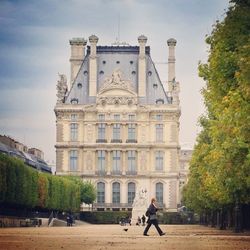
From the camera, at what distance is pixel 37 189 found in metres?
92.6

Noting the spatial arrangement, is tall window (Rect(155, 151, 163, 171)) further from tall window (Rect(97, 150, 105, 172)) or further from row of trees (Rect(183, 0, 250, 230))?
row of trees (Rect(183, 0, 250, 230))

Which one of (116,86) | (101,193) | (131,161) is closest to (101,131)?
(131,161)

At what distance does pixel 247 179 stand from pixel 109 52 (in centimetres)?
10415

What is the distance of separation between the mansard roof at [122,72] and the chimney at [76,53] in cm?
236

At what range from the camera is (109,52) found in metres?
146

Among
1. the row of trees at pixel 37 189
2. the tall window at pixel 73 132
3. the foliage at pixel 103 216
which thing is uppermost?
the tall window at pixel 73 132

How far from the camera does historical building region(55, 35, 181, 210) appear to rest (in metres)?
138

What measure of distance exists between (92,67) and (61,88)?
21.7 ft

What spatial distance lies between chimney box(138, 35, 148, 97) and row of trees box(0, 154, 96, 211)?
65.9ft

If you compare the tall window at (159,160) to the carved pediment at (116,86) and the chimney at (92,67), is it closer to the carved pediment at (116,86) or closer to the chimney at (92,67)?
the carved pediment at (116,86)

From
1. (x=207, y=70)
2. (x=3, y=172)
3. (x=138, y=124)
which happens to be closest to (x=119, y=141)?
(x=138, y=124)

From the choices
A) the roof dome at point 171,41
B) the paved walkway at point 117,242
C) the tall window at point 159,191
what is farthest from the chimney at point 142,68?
the paved walkway at point 117,242

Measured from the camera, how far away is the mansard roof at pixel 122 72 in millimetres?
141375

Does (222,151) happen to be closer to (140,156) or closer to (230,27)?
(230,27)
